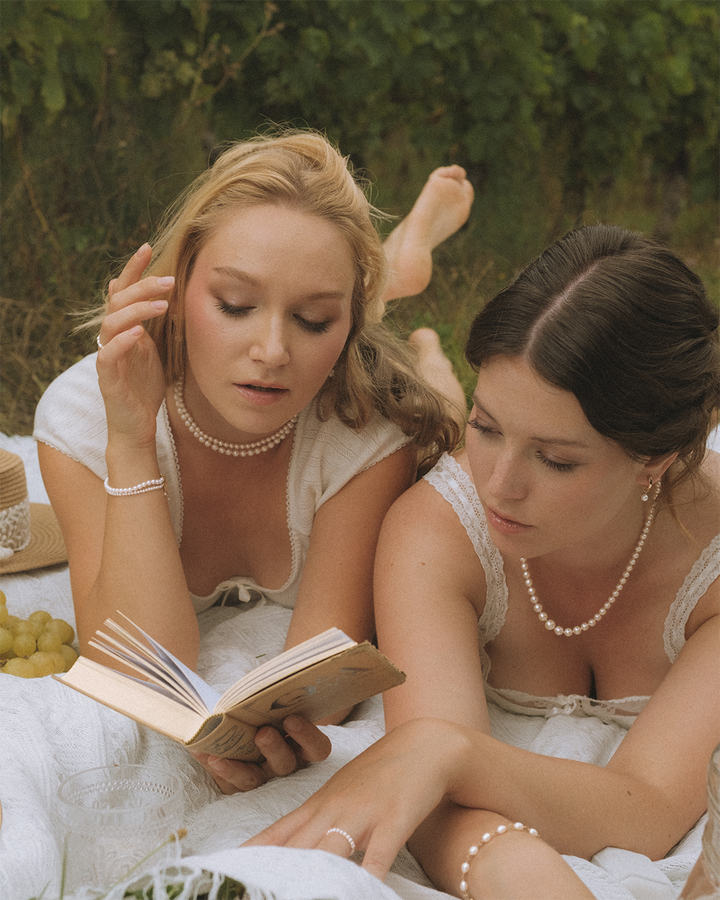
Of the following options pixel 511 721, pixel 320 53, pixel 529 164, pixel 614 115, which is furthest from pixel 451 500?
pixel 614 115

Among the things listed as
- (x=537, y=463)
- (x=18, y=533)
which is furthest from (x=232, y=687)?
(x=18, y=533)

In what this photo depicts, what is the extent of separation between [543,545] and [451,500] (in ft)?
0.99

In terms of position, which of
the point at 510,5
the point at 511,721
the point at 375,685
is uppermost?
the point at 510,5

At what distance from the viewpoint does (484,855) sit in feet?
4.63

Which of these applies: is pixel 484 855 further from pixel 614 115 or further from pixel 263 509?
pixel 614 115

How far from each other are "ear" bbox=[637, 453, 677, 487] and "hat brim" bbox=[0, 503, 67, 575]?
1711 millimetres

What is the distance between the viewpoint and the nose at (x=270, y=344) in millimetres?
1979

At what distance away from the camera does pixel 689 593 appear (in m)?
1.97

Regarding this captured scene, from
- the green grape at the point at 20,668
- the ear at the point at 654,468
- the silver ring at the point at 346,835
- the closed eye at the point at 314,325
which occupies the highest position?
the closed eye at the point at 314,325

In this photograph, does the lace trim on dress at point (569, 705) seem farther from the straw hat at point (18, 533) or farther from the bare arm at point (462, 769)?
the straw hat at point (18, 533)

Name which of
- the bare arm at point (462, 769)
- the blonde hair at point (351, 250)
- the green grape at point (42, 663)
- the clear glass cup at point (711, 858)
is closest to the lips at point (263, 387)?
the blonde hair at point (351, 250)

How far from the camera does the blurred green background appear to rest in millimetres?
4344

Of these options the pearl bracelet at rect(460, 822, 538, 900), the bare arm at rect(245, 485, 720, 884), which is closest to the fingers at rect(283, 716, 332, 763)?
the bare arm at rect(245, 485, 720, 884)

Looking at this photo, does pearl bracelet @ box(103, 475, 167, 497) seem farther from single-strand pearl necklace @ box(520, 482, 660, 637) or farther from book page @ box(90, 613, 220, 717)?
single-strand pearl necklace @ box(520, 482, 660, 637)
